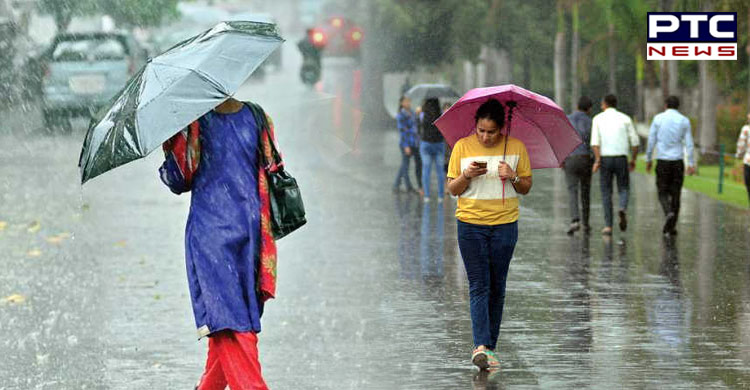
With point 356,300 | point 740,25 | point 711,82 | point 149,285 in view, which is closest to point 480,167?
point 356,300

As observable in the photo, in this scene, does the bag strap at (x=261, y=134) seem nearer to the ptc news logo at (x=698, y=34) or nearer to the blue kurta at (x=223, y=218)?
the blue kurta at (x=223, y=218)

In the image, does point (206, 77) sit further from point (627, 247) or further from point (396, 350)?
point (627, 247)

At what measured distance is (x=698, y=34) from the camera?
26594 mm

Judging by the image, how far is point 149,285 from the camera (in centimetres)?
1201

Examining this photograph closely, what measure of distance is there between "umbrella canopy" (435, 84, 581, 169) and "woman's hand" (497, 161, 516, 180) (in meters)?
0.44

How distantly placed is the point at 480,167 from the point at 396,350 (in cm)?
147

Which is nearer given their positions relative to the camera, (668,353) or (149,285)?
(668,353)

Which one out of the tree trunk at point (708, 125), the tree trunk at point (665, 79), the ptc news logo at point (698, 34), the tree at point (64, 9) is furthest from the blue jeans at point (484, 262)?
the tree at point (64, 9)

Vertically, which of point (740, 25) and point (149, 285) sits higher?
point (740, 25)

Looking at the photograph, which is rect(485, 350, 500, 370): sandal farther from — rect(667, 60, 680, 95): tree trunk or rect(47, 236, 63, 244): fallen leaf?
rect(667, 60, 680, 95): tree trunk

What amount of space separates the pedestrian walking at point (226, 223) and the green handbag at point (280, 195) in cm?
3

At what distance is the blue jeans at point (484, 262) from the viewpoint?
8.46 meters

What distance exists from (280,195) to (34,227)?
34.0 feet

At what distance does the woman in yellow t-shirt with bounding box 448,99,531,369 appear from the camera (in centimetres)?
838
